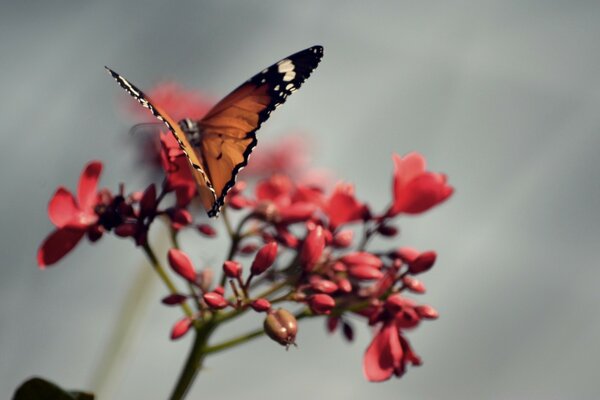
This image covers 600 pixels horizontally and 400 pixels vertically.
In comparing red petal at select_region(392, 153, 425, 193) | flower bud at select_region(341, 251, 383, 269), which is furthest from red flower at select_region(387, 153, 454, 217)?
flower bud at select_region(341, 251, 383, 269)

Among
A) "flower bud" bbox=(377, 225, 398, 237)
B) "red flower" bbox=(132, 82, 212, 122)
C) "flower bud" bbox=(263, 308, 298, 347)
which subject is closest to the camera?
"flower bud" bbox=(263, 308, 298, 347)

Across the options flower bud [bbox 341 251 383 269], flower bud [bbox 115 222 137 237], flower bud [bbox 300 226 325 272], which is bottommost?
flower bud [bbox 341 251 383 269]

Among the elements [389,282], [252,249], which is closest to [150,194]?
[252,249]

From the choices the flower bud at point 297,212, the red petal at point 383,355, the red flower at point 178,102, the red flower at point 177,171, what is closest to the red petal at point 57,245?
the red flower at point 177,171

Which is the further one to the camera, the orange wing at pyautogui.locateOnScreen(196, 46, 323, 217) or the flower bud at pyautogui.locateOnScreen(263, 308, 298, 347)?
the orange wing at pyautogui.locateOnScreen(196, 46, 323, 217)

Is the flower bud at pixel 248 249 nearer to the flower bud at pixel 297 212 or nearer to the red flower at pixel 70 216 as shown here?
the flower bud at pixel 297 212

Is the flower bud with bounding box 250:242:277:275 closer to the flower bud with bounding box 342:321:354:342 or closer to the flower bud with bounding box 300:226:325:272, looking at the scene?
the flower bud with bounding box 300:226:325:272

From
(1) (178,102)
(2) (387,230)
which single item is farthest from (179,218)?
(1) (178,102)

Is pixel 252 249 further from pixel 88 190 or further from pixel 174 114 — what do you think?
pixel 174 114
